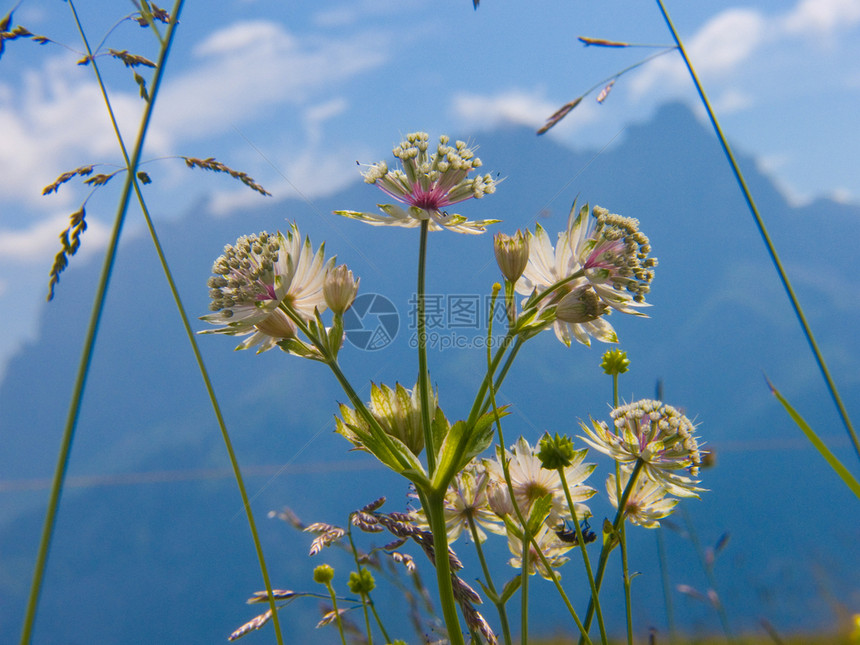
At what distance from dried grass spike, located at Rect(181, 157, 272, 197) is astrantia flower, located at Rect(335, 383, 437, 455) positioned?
0.80ft

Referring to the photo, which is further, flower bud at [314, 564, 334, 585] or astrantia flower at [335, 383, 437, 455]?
flower bud at [314, 564, 334, 585]

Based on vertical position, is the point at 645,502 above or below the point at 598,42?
below

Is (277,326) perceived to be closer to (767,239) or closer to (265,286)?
(265,286)

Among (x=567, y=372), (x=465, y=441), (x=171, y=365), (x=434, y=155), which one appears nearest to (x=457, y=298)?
(x=434, y=155)

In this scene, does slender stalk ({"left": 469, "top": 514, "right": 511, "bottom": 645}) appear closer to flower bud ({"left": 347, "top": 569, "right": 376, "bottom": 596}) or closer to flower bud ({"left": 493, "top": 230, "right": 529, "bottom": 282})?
flower bud ({"left": 347, "top": 569, "right": 376, "bottom": 596})

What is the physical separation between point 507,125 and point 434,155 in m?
66.9

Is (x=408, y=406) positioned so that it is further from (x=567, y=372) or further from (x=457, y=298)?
(x=567, y=372)

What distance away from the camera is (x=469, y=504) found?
2.17ft

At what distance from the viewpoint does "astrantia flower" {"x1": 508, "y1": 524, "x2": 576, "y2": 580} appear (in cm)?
63

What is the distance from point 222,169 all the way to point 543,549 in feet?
1.74

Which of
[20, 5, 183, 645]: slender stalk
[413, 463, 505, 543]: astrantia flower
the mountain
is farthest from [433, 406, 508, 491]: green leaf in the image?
the mountain

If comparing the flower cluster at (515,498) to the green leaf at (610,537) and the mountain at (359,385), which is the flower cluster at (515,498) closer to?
the green leaf at (610,537)

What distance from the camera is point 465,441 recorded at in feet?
1.75

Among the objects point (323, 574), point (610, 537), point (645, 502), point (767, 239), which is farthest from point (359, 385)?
point (767, 239)
